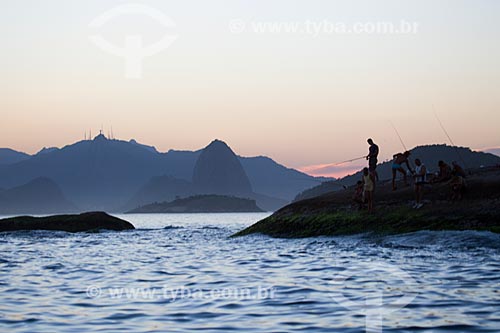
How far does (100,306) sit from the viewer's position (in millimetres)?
13258

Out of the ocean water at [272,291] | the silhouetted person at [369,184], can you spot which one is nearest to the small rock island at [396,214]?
the silhouetted person at [369,184]

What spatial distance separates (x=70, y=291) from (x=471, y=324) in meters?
10.1

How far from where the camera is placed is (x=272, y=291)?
15062 mm

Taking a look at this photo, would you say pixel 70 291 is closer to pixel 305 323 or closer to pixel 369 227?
pixel 305 323

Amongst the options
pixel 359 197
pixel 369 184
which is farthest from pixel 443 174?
pixel 359 197

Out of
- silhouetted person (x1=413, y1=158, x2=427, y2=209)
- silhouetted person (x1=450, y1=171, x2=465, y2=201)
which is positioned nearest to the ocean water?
silhouetted person (x1=450, y1=171, x2=465, y2=201)

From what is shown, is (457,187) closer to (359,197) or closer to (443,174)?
(443,174)

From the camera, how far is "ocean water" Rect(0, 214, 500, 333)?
440 inches

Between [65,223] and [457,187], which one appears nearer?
[457,187]

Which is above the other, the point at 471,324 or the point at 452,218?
the point at 452,218

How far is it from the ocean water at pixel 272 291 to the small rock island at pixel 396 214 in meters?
2.78

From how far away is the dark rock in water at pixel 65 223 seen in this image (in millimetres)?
54906

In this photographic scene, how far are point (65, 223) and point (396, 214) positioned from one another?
35833mm

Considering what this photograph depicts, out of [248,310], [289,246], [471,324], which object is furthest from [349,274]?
[289,246]
